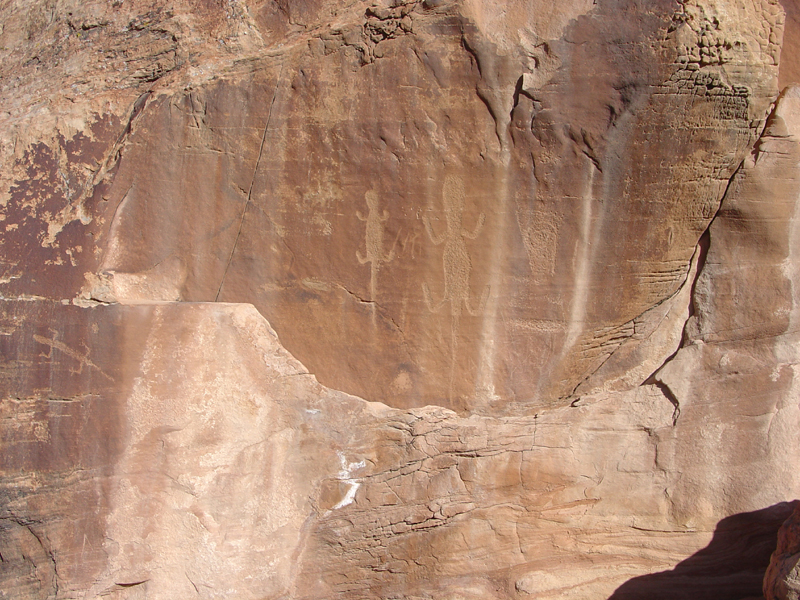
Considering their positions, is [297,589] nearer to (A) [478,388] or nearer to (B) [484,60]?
(A) [478,388]

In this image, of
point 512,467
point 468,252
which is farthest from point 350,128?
point 512,467

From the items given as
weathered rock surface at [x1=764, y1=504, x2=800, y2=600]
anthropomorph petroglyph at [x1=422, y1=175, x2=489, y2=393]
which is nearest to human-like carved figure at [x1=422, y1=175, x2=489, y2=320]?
anthropomorph petroglyph at [x1=422, y1=175, x2=489, y2=393]

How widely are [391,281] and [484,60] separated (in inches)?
44.9

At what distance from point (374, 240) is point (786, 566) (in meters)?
2.57

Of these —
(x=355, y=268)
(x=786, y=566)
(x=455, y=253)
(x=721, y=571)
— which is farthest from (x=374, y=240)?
(x=721, y=571)

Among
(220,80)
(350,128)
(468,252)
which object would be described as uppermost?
(220,80)

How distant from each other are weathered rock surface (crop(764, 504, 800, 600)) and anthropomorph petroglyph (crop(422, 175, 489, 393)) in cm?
189

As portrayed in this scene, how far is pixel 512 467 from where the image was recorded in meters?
2.96

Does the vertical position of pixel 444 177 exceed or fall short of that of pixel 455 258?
it exceeds it

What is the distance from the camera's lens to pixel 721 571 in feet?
10.3

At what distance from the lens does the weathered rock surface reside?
2479mm

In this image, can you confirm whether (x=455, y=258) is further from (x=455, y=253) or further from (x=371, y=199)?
(x=371, y=199)

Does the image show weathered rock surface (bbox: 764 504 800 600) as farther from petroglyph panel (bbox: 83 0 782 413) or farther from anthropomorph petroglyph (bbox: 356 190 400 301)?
anthropomorph petroglyph (bbox: 356 190 400 301)

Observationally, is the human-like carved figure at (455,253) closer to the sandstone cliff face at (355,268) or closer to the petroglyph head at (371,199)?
the sandstone cliff face at (355,268)
